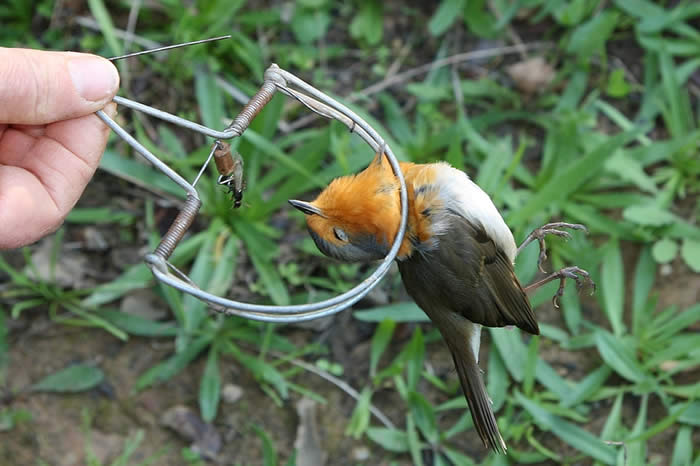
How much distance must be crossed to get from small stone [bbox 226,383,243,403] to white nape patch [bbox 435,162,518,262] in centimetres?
179

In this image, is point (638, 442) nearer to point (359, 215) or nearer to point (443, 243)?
point (443, 243)

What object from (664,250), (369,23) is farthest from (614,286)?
(369,23)

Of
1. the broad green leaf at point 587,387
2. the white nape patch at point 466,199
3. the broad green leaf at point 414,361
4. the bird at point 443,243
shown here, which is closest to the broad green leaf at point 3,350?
the bird at point 443,243

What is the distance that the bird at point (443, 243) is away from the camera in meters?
2.60

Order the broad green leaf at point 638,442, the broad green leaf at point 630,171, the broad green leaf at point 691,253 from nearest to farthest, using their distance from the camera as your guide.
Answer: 1. the broad green leaf at point 638,442
2. the broad green leaf at point 691,253
3. the broad green leaf at point 630,171

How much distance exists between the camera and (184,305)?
149 inches

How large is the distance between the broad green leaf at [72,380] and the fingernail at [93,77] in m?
1.87

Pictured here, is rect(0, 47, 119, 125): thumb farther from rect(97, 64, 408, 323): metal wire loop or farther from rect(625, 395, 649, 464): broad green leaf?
rect(625, 395, 649, 464): broad green leaf

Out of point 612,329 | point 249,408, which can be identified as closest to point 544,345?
point 612,329

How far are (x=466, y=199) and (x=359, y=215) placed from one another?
45 centimetres

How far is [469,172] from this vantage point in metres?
4.11

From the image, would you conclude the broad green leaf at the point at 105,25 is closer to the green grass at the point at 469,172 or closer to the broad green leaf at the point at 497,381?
the green grass at the point at 469,172

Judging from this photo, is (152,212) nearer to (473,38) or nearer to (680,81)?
(473,38)

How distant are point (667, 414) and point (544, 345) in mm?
683
